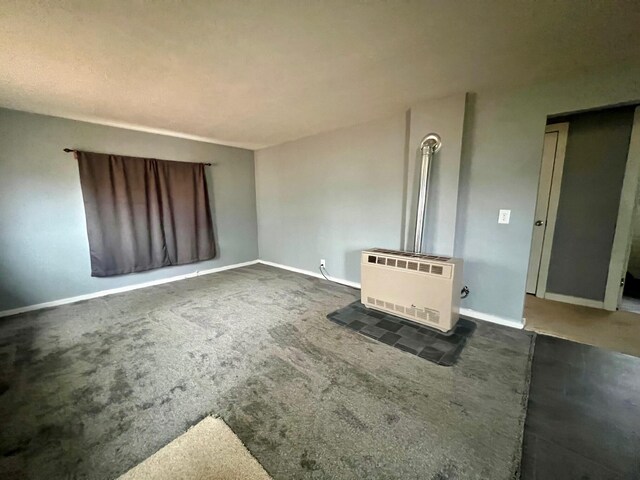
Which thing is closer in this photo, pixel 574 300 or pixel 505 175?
pixel 505 175

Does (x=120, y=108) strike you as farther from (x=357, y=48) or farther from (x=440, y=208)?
(x=440, y=208)

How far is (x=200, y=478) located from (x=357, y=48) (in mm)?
2520

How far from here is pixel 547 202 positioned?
2973mm

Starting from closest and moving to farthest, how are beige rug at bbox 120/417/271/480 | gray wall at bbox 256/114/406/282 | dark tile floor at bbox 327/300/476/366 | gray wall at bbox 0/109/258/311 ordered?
beige rug at bbox 120/417/271/480 < dark tile floor at bbox 327/300/476/366 < gray wall at bbox 0/109/258/311 < gray wall at bbox 256/114/406/282

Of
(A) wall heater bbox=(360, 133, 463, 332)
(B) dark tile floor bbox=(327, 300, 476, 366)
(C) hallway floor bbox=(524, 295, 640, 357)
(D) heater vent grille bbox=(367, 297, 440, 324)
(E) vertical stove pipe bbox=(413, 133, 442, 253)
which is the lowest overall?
(B) dark tile floor bbox=(327, 300, 476, 366)

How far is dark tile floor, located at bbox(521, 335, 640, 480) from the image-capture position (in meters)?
1.13

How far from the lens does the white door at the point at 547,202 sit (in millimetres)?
2857

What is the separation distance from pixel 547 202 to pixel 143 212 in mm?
5340

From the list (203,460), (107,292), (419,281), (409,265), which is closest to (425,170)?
(409,265)

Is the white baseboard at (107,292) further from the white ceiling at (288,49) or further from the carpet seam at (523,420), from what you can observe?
the carpet seam at (523,420)

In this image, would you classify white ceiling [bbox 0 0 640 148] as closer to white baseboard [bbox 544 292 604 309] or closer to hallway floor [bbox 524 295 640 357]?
hallway floor [bbox 524 295 640 357]

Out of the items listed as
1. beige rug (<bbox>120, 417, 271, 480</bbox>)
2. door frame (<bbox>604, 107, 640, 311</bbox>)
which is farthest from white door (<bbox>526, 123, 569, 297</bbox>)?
beige rug (<bbox>120, 417, 271, 480</bbox>)

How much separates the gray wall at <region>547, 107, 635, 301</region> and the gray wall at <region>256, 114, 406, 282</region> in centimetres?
193

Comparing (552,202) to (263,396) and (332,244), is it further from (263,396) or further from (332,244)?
(263,396)
